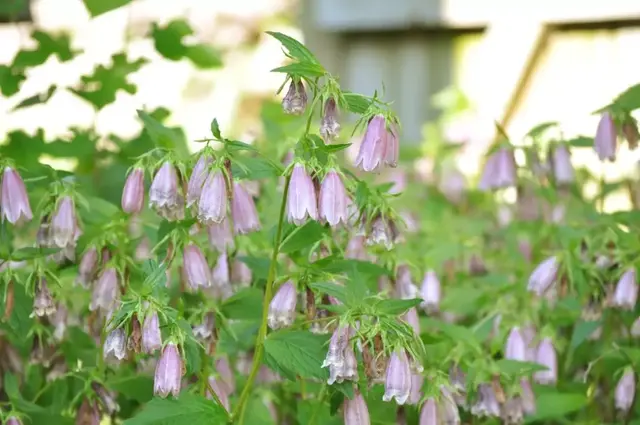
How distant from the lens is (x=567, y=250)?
7.16ft

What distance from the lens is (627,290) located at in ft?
6.73

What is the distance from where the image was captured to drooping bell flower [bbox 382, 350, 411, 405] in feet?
5.05

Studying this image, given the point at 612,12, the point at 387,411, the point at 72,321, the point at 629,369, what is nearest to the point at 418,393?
the point at 387,411

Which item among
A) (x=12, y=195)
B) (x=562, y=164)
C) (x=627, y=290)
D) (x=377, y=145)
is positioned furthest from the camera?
(x=562, y=164)

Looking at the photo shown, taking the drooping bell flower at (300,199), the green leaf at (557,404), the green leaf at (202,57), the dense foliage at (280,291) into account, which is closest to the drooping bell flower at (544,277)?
the dense foliage at (280,291)

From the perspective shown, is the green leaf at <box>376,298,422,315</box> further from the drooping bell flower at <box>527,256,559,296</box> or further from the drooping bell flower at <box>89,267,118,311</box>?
the drooping bell flower at <box>527,256,559,296</box>

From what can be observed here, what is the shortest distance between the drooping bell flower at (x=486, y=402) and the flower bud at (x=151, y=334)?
2.27 feet

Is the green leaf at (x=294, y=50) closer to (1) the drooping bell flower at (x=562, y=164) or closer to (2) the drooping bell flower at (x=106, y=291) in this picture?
(2) the drooping bell flower at (x=106, y=291)

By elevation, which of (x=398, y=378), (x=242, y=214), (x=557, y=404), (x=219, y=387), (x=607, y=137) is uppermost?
(x=607, y=137)

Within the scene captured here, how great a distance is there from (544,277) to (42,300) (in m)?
1.07

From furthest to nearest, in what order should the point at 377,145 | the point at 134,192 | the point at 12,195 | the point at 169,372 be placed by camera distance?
the point at 12,195 < the point at 134,192 < the point at 377,145 < the point at 169,372

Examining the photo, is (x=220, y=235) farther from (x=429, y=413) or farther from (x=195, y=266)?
(x=429, y=413)

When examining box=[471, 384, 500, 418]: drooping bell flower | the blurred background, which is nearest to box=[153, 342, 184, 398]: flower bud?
box=[471, 384, 500, 418]: drooping bell flower

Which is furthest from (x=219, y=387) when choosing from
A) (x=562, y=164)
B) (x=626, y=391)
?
(x=562, y=164)
